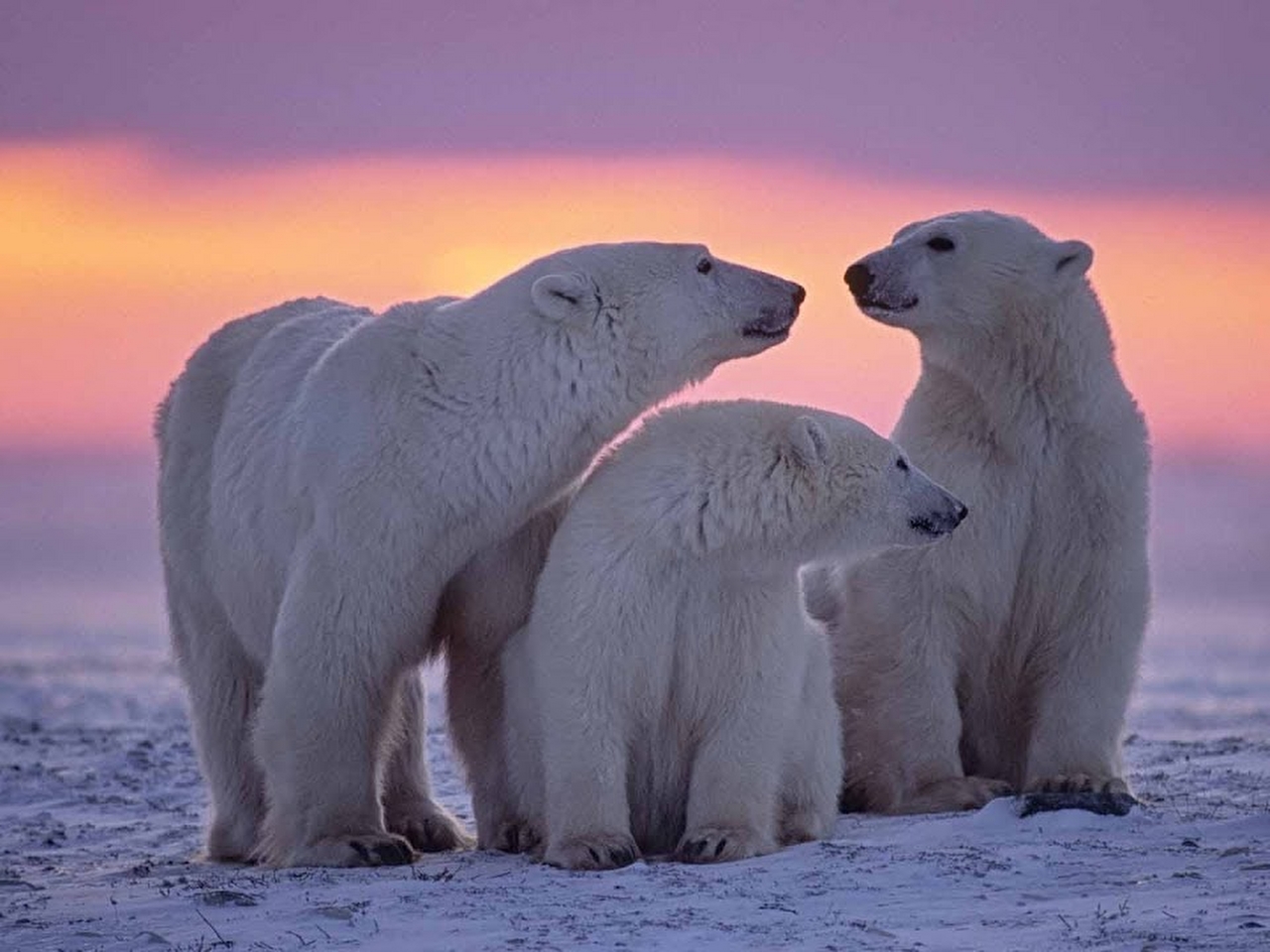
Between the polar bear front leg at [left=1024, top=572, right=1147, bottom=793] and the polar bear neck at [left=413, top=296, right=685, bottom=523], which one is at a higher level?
the polar bear neck at [left=413, top=296, right=685, bottom=523]

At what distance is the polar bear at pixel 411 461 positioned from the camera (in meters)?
6.34

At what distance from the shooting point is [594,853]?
5.94m

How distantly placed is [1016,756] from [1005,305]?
1.57m

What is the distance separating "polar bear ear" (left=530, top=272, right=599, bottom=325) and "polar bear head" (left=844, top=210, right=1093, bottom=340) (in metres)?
1.27

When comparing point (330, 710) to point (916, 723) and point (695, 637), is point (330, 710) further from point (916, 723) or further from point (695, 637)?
point (916, 723)

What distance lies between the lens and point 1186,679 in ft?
64.7

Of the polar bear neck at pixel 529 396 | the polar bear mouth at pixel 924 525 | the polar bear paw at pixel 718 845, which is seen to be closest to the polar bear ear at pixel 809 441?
the polar bear mouth at pixel 924 525

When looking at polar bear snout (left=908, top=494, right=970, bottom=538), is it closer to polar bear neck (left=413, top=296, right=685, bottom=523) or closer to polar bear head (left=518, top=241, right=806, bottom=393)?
polar bear head (left=518, top=241, right=806, bottom=393)

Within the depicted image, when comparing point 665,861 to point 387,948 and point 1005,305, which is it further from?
point 1005,305

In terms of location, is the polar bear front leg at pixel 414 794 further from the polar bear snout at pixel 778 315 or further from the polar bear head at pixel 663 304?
the polar bear snout at pixel 778 315

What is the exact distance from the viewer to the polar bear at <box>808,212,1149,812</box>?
709cm

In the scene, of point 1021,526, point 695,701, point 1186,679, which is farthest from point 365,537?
point 1186,679

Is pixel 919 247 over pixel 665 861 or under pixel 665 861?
over

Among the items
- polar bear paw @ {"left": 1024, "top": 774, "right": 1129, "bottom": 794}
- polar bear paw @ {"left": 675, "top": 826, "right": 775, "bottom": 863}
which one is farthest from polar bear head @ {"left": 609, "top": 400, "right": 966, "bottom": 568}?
polar bear paw @ {"left": 1024, "top": 774, "right": 1129, "bottom": 794}
